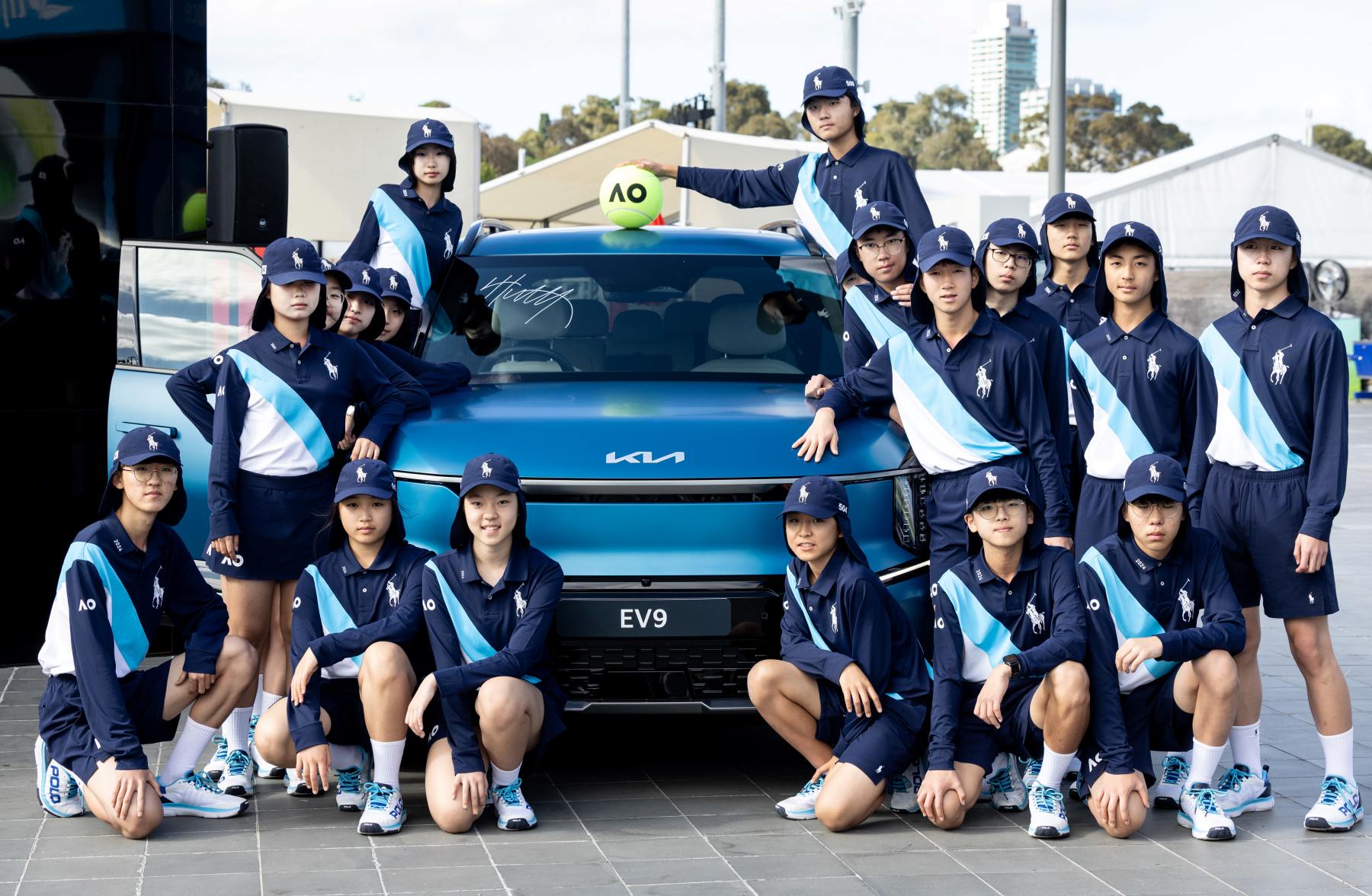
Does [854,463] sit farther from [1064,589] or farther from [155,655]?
[155,655]

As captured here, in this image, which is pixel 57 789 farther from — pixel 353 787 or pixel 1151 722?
pixel 1151 722

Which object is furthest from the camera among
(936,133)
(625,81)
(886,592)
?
(936,133)

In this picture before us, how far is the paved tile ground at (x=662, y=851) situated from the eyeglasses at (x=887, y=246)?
189 centimetres

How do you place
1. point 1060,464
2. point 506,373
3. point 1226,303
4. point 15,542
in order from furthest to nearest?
point 1226,303 < point 15,542 < point 506,373 < point 1060,464

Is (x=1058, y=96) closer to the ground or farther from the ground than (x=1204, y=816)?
farther from the ground

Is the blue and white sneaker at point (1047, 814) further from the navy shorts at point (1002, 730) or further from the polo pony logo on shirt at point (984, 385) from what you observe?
the polo pony logo on shirt at point (984, 385)

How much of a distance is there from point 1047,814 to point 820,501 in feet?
3.94

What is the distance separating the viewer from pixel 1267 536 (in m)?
5.50

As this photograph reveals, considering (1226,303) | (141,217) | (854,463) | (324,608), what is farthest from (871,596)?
(1226,303)

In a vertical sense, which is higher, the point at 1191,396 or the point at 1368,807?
the point at 1191,396

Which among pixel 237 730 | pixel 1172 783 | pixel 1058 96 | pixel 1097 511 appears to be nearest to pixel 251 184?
pixel 237 730

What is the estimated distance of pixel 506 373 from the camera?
21.4ft

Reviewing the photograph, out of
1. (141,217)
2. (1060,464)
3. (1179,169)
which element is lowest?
(1060,464)

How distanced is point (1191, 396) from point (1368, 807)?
1.47 meters
